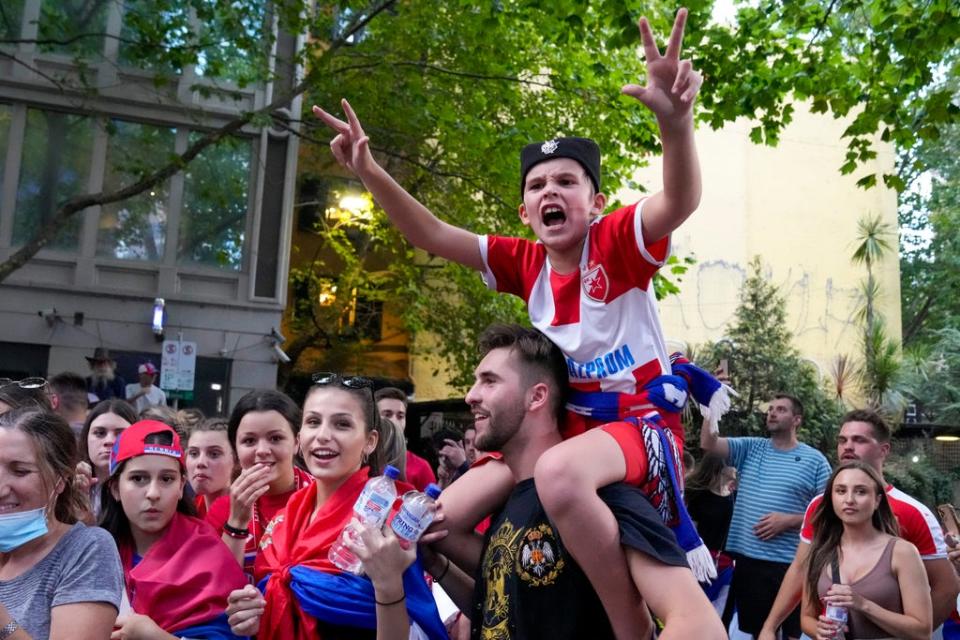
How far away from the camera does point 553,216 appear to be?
3963mm

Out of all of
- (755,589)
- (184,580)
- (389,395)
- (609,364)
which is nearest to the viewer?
(609,364)

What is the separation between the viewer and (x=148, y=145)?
18781mm

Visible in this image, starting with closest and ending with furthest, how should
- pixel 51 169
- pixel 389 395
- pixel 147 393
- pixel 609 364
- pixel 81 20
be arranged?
1. pixel 609 364
2. pixel 389 395
3. pixel 147 393
4. pixel 81 20
5. pixel 51 169

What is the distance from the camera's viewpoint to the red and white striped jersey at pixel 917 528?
6.23m

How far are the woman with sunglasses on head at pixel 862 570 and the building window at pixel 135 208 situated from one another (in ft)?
50.4

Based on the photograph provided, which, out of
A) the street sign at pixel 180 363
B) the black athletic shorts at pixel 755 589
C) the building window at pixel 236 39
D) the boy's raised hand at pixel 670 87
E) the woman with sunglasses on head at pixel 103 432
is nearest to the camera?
the boy's raised hand at pixel 670 87

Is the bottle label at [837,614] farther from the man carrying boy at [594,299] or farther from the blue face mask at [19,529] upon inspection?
the blue face mask at [19,529]

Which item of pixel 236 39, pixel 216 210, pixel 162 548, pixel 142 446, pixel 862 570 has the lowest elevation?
pixel 862 570

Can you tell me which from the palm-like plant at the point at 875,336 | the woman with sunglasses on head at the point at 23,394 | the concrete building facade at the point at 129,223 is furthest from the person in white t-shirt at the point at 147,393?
the palm-like plant at the point at 875,336

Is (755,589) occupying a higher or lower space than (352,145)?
lower

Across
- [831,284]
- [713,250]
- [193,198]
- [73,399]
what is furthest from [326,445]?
[831,284]

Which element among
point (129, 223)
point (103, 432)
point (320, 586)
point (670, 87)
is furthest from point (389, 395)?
point (129, 223)

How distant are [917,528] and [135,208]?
15928 mm

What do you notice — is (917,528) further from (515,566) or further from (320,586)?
(320,586)
